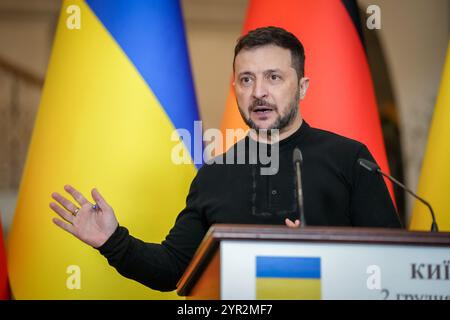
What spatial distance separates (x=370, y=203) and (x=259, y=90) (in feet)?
1.58

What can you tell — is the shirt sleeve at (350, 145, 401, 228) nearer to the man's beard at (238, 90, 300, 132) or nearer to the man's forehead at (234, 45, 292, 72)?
the man's beard at (238, 90, 300, 132)

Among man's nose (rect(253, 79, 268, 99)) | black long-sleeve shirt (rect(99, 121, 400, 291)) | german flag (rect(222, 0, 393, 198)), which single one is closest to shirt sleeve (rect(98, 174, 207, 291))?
black long-sleeve shirt (rect(99, 121, 400, 291))

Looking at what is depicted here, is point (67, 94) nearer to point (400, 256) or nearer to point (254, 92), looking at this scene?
→ point (254, 92)

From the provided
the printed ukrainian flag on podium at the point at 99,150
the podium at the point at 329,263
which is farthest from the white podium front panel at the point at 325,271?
the printed ukrainian flag on podium at the point at 99,150

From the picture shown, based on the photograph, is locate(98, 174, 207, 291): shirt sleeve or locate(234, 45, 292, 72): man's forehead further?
locate(234, 45, 292, 72): man's forehead

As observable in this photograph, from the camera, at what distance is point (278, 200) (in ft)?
7.68

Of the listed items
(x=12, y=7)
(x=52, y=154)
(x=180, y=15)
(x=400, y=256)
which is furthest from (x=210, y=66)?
(x=400, y=256)

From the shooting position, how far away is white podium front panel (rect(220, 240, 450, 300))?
1.52 meters

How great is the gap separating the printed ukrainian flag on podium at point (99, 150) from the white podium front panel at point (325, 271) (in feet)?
3.93

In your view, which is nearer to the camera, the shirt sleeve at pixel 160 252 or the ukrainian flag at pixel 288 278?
the ukrainian flag at pixel 288 278

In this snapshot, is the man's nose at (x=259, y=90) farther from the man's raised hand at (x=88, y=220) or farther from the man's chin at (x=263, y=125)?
the man's raised hand at (x=88, y=220)

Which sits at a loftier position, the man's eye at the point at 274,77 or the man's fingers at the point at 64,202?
the man's eye at the point at 274,77

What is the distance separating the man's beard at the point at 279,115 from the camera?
7.97 feet
